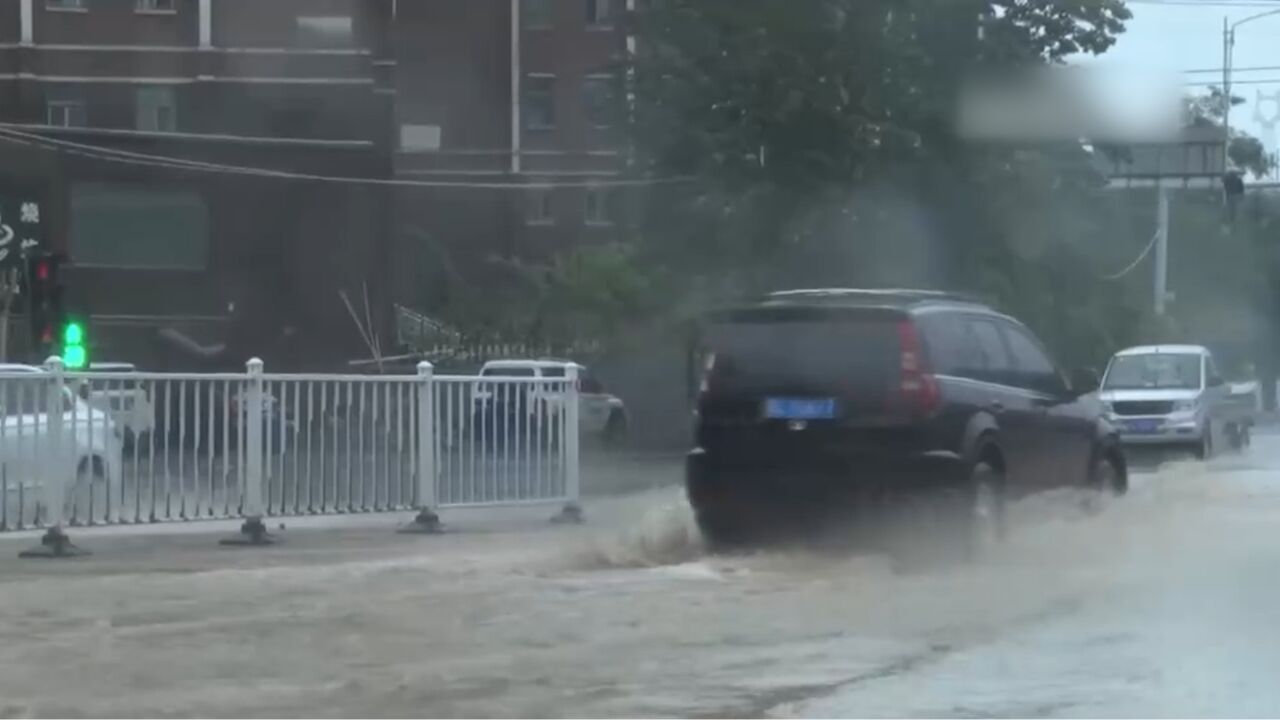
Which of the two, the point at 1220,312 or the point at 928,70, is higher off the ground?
the point at 928,70

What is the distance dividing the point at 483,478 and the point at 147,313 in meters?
32.6

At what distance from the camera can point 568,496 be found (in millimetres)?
19266

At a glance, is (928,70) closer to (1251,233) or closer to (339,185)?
(339,185)

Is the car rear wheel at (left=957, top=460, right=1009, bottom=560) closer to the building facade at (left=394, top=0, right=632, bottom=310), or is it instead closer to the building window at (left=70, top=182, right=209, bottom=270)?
the building window at (left=70, top=182, right=209, bottom=270)

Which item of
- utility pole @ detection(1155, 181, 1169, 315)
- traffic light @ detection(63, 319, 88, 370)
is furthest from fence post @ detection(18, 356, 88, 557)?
utility pole @ detection(1155, 181, 1169, 315)

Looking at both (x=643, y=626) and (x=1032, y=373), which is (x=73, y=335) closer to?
(x=1032, y=373)

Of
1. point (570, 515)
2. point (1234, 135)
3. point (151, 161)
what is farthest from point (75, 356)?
point (1234, 135)

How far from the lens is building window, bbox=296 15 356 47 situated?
48.4 meters

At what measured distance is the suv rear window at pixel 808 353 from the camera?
14.1 metres

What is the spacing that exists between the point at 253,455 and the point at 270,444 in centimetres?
19

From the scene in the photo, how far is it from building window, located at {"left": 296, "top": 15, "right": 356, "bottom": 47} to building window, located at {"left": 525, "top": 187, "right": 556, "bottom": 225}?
11.0m

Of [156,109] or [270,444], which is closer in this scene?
[270,444]

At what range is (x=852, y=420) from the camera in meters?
14.0

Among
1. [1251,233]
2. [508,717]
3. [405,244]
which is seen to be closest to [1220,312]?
[1251,233]
